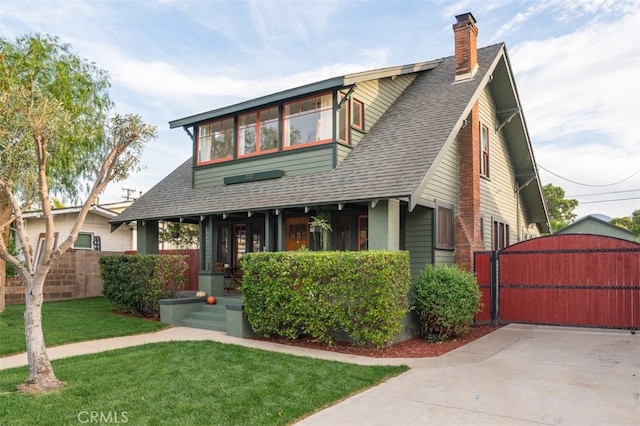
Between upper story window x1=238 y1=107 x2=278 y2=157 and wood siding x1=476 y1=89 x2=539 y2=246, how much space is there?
18.6 ft

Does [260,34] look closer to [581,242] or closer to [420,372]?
[581,242]

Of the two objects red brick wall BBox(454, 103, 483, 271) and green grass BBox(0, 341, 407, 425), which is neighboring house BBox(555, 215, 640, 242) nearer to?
red brick wall BBox(454, 103, 483, 271)

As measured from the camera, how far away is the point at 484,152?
42.8ft

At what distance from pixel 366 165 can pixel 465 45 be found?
15.3ft

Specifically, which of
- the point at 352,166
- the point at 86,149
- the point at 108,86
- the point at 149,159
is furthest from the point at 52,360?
the point at 108,86

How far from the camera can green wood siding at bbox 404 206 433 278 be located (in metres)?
10.6

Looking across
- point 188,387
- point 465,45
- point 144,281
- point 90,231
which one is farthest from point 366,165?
point 90,231

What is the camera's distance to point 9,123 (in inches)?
216

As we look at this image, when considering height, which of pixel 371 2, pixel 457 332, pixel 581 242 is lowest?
pixel 457 332

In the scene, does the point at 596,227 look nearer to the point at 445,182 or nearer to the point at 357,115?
the point at 445,182

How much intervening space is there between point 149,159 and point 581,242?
8899 mm

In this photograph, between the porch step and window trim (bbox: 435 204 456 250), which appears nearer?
the porch step

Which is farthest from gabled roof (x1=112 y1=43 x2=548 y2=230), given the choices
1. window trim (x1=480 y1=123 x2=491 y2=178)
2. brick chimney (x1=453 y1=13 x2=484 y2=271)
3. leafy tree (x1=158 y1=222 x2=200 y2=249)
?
leafy tree (x1=158 y1=222 x2=200 y2=249)

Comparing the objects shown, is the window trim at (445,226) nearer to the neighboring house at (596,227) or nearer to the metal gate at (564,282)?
the metal gate at (564,282)
